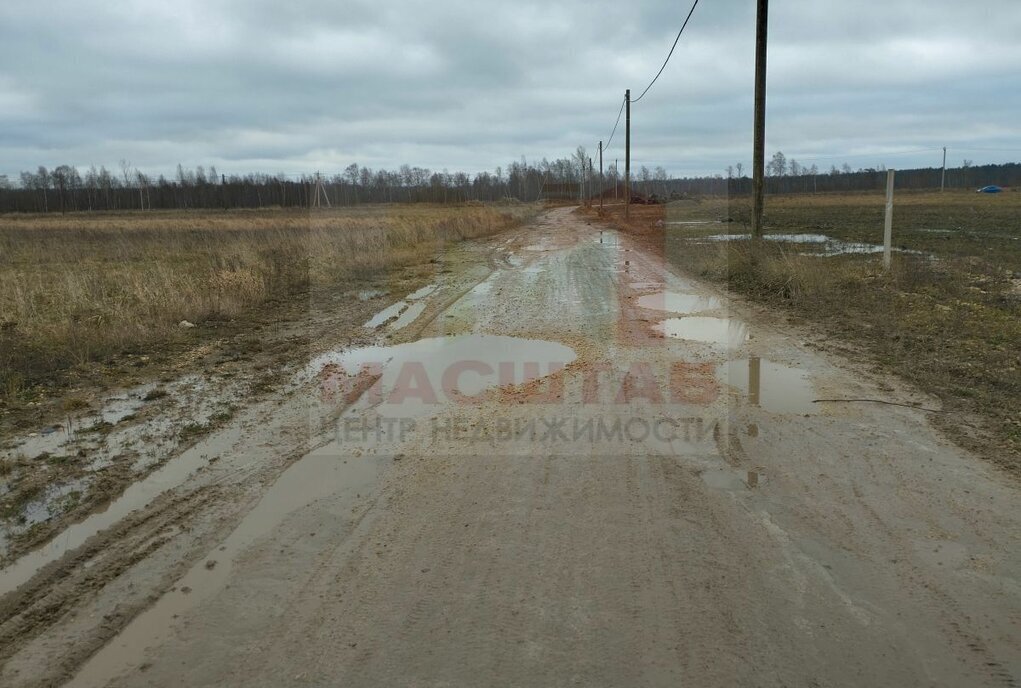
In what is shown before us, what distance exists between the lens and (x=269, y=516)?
171 inches

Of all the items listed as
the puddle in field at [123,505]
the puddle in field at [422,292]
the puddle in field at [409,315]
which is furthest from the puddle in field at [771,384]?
the puddle in field at [422,292]

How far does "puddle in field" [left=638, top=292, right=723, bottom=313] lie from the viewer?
440 inches

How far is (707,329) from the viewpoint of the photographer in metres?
9.55

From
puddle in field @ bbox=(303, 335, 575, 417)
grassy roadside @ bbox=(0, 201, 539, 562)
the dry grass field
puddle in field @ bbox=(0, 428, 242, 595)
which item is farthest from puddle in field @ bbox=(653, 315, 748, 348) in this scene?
the dry grass field

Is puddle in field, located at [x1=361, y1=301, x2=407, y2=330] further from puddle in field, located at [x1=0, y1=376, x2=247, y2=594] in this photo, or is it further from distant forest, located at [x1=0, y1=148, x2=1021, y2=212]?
distant forest, located at [x1=0, y1=148, x2=1021, y2=212]

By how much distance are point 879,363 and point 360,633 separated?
21.0ft

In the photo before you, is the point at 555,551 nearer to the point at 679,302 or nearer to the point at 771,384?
the point at 771,384

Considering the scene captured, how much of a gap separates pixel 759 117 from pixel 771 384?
32.4 feet

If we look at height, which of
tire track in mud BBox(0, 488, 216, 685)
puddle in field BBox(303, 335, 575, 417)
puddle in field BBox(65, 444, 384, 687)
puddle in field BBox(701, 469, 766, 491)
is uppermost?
puddle in field BBox(303, 335, 575, 417)

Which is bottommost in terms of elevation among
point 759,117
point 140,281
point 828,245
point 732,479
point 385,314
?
point 732,479

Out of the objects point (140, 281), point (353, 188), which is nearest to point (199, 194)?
point (353, 188)

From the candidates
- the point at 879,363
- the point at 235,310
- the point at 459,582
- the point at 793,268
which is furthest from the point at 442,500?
the point at 793,268

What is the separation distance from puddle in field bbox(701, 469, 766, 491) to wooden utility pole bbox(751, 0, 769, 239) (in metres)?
11.5

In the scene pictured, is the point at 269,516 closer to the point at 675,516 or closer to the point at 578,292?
the point at 675,516
